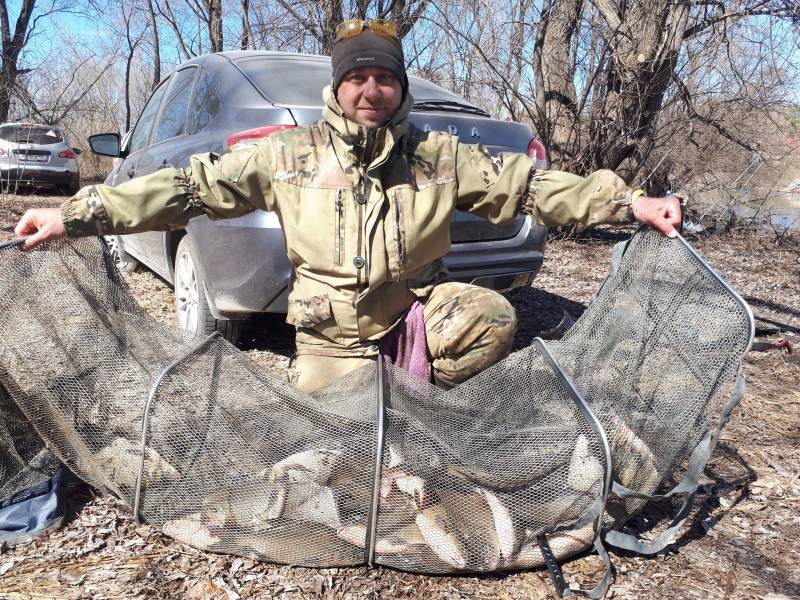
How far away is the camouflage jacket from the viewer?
2.52 m

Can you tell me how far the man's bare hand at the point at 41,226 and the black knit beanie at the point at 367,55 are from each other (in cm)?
111

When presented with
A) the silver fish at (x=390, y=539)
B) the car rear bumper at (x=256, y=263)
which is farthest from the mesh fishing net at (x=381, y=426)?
the car rear bumper at (x=256, y=263)

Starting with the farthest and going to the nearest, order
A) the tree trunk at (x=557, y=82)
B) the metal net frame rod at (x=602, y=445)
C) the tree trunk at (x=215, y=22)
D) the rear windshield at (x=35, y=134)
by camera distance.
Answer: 1. the tree trunk at (x=215, y=22)
2. the rear windshield at (x=35, y=134)
3. the tree trunk at (x=557, y=82)
4. the metal net frame rod at (x=602, y=445)

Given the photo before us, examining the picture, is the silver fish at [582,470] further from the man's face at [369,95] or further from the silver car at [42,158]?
the silver car at [42,158]

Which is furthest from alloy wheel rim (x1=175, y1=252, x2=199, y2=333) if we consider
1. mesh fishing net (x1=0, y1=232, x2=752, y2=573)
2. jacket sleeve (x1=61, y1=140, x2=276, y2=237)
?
jacket sleeve (x1=61, y1=140, x2=276, y2=237)

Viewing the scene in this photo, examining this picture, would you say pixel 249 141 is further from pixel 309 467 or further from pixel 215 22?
pixel 215 22

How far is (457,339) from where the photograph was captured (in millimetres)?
2799

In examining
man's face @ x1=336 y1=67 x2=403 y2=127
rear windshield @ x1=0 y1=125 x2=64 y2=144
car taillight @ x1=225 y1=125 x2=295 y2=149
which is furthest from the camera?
rear windshield @ x1=0 y1=125 x2=64 y2=144

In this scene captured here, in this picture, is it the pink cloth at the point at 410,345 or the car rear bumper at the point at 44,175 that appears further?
the car rear bumper at the point at 44,175

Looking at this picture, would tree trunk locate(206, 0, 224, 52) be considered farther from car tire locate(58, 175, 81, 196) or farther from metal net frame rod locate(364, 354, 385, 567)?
metal net frame rod locate(364, 354, 385, 567)

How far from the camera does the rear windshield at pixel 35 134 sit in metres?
12.9

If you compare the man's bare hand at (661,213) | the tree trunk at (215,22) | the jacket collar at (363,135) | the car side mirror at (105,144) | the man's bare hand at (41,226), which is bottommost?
the car side mirror at (105,144)

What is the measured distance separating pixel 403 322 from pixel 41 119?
652 inches

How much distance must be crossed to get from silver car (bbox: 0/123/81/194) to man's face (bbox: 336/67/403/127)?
39.5 ft
